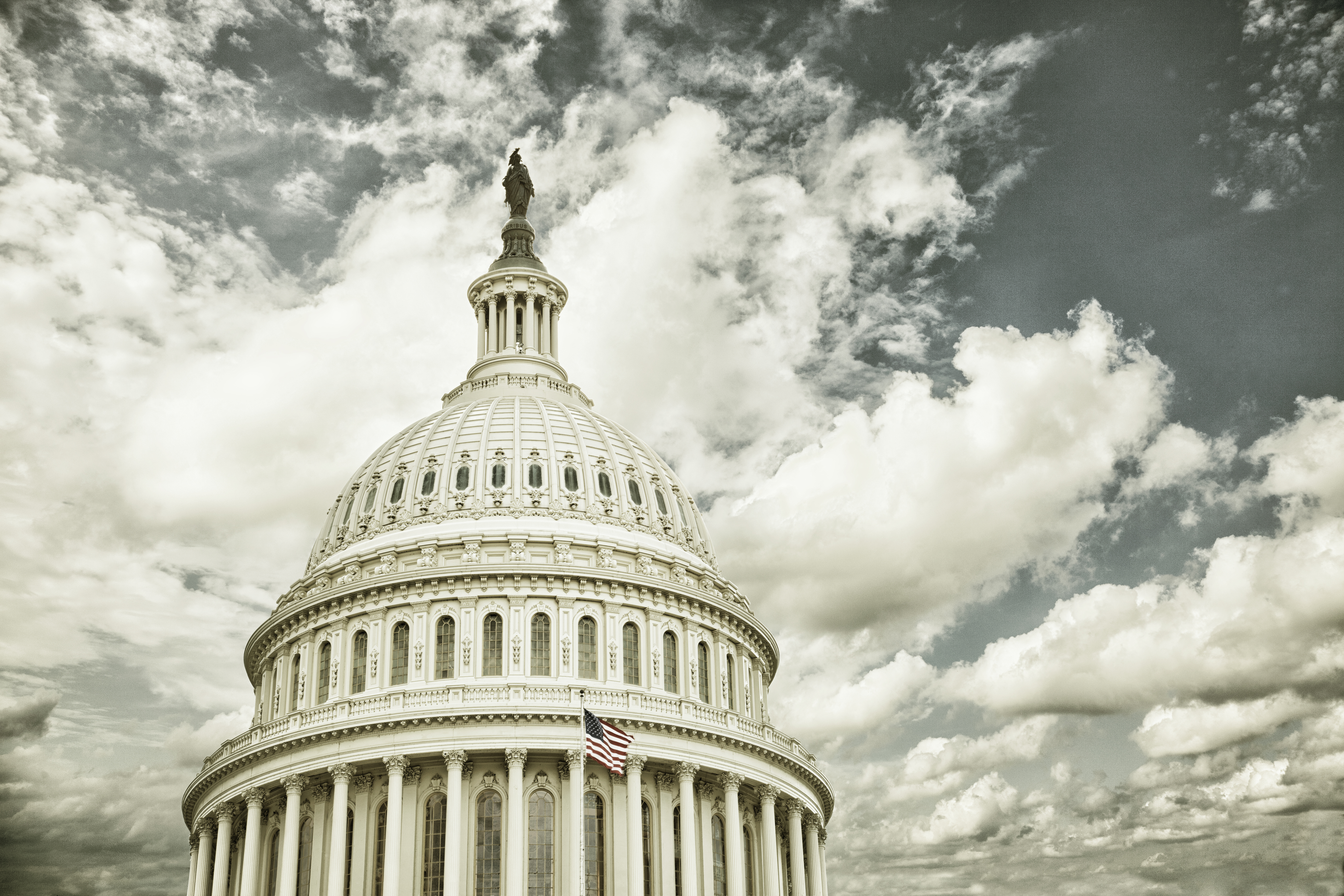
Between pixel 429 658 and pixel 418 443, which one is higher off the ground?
pixel 418 443

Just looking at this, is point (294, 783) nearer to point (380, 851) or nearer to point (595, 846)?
point (380, 851)

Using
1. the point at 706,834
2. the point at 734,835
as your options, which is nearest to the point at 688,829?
the point at 706,834

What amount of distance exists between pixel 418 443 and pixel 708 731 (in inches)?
1048

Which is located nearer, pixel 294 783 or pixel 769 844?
pixel 294 783

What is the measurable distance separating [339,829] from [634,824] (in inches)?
505

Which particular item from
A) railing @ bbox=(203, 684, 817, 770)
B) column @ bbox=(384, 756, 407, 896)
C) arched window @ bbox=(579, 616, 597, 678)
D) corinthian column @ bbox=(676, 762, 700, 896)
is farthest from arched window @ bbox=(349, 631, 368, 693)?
corinthian column @ bbox=(676, 762, 700, 896)

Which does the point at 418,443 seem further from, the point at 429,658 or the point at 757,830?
the point at 757,830

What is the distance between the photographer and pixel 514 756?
61094 millimetres

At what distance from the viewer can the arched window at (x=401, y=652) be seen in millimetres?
68312

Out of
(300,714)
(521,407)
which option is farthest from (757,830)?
(521,407)

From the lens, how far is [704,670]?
73.6 m

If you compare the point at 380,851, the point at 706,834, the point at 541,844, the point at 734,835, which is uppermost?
the point at 706,834

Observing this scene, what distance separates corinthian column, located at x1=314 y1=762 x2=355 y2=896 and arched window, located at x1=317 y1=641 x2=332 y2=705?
25.7 feet

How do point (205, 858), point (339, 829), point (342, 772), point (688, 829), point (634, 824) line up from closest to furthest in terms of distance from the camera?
point (339, 829), point (634, 824), point (342, 772), point (688, 829), point (205, 858)
